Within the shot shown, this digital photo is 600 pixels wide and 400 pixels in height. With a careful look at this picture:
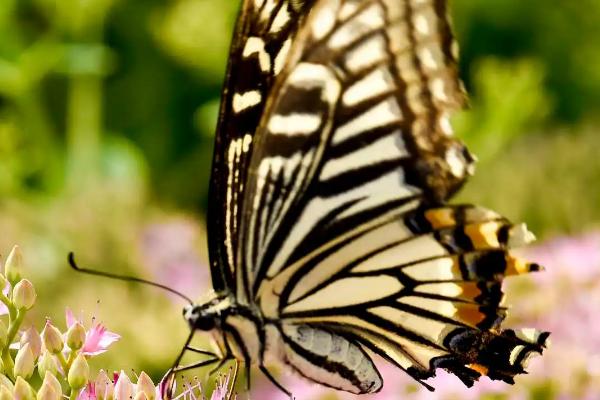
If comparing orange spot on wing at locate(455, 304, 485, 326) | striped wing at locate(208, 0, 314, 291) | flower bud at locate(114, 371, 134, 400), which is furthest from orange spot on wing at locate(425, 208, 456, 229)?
flower bud at locate(114, 371, 134, 400)

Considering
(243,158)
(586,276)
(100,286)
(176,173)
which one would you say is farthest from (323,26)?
(176,173)

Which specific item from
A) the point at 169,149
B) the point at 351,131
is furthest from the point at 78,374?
the point at 169,149

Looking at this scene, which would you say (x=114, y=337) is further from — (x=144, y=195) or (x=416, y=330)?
(x=144, y=195)

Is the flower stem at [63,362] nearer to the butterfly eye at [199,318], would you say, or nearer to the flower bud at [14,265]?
the flower bud at [14,265]

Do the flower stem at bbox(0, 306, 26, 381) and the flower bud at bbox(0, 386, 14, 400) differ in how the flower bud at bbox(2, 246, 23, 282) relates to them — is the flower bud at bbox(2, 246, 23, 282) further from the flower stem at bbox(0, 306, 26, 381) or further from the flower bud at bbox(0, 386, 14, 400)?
the flower bud at bbox(0, 386, 14, 400)

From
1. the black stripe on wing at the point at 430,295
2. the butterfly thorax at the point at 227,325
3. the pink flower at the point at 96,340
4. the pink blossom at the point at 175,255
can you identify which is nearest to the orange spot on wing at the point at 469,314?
the black stripe on wing at the point at 430,295
